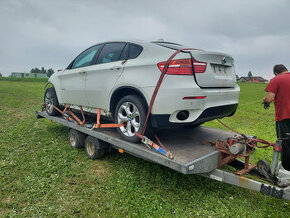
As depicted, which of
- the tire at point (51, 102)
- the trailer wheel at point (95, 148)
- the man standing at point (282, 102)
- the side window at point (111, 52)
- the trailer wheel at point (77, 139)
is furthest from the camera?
the tire at point (51, 102)

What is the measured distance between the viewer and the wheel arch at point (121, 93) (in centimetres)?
337

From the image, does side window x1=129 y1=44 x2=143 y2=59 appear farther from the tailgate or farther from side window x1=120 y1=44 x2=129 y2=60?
the tailgate

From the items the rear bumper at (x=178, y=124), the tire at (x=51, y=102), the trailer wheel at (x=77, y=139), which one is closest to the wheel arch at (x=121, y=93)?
the rear bumper at (x=178, y=124)

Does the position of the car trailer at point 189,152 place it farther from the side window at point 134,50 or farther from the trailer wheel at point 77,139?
the side window at point 134,50

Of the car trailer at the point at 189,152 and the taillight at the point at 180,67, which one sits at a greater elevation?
the taillight at the point at 180,67

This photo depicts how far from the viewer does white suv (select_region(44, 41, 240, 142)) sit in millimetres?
2998

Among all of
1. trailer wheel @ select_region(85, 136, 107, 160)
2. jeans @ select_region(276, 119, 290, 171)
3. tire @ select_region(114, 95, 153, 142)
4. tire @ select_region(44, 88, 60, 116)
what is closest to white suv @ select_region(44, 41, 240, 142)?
tire @ select_region(114, 95, 153, 142)

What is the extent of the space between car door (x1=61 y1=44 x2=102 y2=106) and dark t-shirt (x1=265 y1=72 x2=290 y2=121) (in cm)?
318

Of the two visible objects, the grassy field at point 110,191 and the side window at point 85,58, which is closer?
the grassy field at point 110,191

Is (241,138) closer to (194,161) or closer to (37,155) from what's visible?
(194,161)

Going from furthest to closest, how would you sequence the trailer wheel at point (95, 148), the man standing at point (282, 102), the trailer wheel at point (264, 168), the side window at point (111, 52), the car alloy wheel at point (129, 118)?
the trailer wheel at point (95, 148)
the side window at point (111, 52)
the car alloy wheel at point (129, 118)
the man standing at point (282, 102)
the trailer wheel at point (264, 168)

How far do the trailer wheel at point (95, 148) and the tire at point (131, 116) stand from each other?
68 centimetres

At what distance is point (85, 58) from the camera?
487 cm

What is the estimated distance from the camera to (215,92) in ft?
10.6
